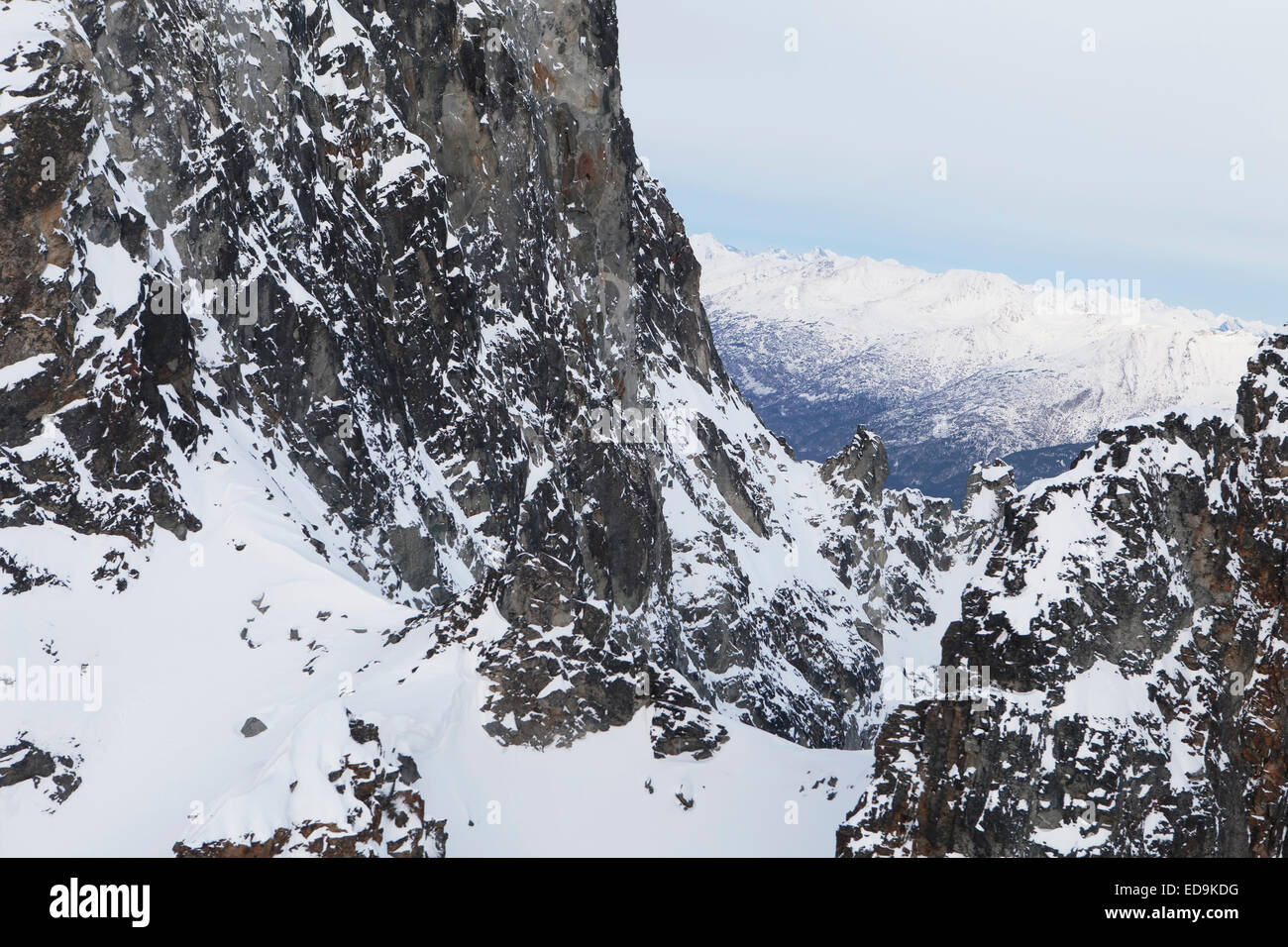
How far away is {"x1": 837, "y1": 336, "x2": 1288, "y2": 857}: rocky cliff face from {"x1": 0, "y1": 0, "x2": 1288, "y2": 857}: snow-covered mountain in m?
0.15

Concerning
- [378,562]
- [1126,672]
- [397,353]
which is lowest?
[1126,672]

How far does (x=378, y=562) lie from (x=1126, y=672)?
5016 cm

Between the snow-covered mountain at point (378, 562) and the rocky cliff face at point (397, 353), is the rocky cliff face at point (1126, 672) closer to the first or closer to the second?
the snow-covered mountain at point (378, 562)

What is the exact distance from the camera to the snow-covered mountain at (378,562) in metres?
48.7

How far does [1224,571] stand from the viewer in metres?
53.2

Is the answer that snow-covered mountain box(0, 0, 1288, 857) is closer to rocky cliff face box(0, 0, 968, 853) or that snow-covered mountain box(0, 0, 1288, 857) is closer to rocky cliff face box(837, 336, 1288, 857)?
rocky cliff face box(837, 336, 1288, 857)

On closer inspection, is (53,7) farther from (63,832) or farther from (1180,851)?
(1180,851)

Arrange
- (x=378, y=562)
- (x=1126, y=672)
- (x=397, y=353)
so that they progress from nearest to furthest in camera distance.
→ (x=1126, y=672), (x=378, y=562), (x=397, y=353)

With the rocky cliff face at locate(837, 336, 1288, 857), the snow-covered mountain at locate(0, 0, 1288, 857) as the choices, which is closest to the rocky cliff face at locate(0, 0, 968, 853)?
the snow-covered mountain at locate(0, 0, 1288, 857)

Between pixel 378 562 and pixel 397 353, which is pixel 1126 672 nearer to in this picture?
pixel 378 562

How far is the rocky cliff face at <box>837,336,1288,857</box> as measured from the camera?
155 ft

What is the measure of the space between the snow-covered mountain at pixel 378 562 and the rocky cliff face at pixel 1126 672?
0.15m

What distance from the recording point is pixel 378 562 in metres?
83.1

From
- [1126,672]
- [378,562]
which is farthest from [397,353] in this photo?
[1126,672]
